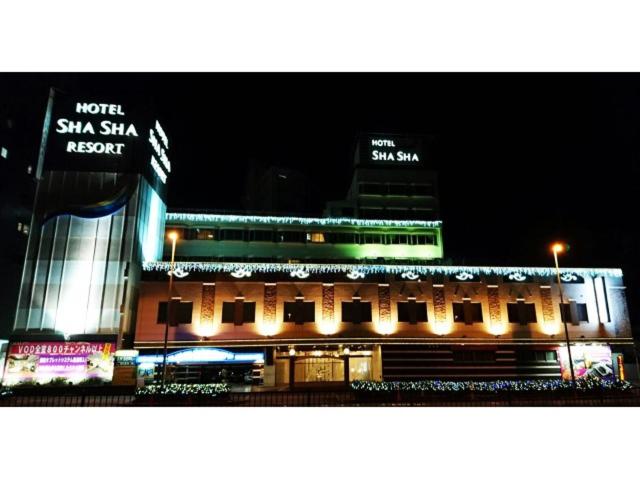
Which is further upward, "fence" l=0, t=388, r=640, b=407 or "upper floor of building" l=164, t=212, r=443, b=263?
"upper floor of building" l=164, t=212, r=443, b=263

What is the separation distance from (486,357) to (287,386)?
55.2ft

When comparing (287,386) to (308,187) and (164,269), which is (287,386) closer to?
(164,269)

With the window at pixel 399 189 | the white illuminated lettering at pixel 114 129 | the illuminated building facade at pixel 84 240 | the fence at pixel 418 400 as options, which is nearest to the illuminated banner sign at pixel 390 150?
the window at pixel 399 189

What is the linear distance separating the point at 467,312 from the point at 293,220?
20163mm

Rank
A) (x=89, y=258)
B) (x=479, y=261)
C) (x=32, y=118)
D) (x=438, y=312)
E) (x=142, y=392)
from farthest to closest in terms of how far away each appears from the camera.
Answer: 1. (x=32, y=118)
2. (x=479, y=261)
3. (x=438, y=312)
4. (x=89, y=258)
5. (x=142, y=392)

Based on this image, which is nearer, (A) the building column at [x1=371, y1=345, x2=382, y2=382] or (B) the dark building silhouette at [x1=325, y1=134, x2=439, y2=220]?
(A) the building column at [x1=371, y1=345, x2=382, y2=382]

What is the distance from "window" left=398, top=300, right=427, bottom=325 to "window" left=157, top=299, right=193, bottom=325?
17534 millimetres

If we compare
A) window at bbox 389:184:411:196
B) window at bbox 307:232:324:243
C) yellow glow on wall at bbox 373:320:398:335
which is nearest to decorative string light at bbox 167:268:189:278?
window at bbox 307:232:324:243

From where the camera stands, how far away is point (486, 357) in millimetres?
37688

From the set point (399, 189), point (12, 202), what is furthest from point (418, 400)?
point (12, 202)

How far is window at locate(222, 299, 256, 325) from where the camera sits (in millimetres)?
36625

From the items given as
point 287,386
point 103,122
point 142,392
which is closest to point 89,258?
point 103,122

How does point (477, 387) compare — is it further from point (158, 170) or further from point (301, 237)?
point (158, 170)

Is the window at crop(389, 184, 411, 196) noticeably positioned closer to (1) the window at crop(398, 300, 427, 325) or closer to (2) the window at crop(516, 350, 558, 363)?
(1) the window at crop(398, 300, 427, 325)
